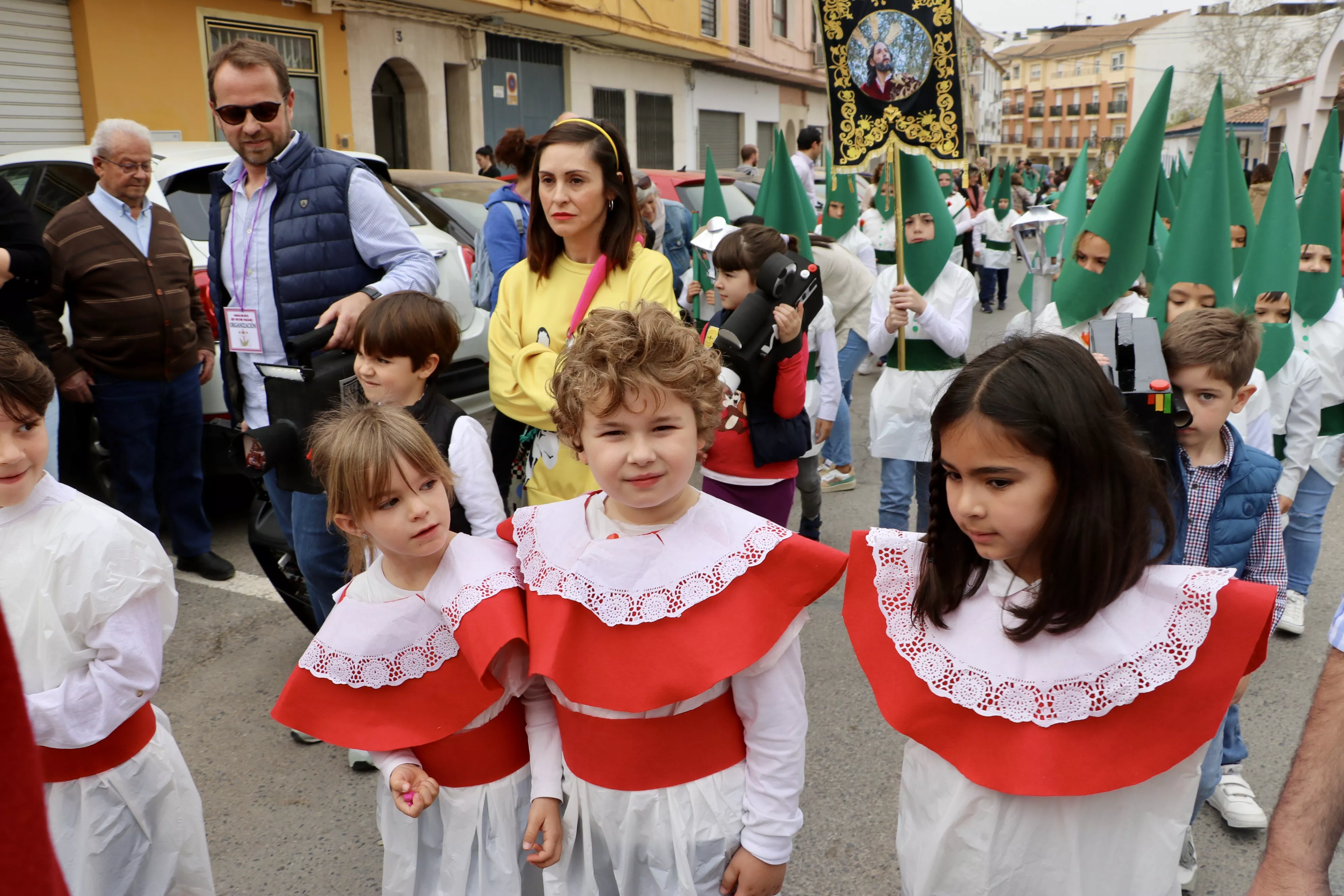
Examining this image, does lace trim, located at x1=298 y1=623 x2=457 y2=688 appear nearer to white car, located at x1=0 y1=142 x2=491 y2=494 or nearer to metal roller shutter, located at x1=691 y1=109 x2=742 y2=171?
white car, located at x1=0 y1=142 x2=491 y2=494

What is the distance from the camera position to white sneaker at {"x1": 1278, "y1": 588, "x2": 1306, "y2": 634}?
13.0 feet

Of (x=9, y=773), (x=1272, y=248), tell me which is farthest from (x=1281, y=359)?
(x=9, y=773)

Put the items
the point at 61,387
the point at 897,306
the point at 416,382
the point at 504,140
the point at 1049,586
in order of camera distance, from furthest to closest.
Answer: the point at 504,140
the point at 61,387
the point at 897,306
the point at 416,382
the point at 1049,586

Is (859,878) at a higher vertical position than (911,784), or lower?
lower

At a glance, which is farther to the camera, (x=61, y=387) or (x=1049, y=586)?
(x=61, y=387)

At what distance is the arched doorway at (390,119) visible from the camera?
15.0 metres

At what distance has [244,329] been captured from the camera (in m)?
3.14

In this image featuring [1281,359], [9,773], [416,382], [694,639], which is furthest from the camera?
[1281,359]

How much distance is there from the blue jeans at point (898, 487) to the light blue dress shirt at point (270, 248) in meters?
2.07

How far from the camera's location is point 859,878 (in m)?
2.65

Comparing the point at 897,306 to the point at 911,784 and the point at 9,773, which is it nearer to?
the point at 911,784

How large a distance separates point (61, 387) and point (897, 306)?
3433 mm

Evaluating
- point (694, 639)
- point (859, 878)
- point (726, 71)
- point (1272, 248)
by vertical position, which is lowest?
point (859, 878)

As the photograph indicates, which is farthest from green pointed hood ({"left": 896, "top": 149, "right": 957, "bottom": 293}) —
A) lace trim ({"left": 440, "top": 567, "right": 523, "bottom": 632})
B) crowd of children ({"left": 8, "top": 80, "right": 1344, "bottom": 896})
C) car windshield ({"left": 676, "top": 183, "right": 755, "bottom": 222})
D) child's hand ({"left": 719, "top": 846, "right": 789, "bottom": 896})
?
car windshield ({"left": 676, "top": 183, "right": 755, "bottom": 222})
